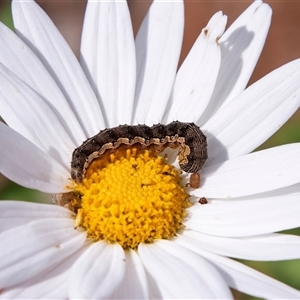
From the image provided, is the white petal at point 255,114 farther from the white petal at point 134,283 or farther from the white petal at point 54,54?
the white petal at point 134,283

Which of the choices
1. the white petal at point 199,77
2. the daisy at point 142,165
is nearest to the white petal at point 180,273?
the daisy at point 142,165

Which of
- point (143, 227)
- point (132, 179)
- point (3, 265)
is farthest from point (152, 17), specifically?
A: point (3, 265)

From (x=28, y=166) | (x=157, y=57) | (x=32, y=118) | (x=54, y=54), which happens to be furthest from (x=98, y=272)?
(x=157, y=57)

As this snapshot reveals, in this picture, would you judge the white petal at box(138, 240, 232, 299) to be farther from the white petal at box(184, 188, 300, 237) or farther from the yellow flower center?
the white petal at box(184, 188, 300, 237)

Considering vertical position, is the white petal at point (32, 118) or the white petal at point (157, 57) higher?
the white petal at point (157, 57)

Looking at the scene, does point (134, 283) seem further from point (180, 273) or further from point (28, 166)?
point (28, 166)

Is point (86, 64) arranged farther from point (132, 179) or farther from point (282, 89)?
point (282, 89)
